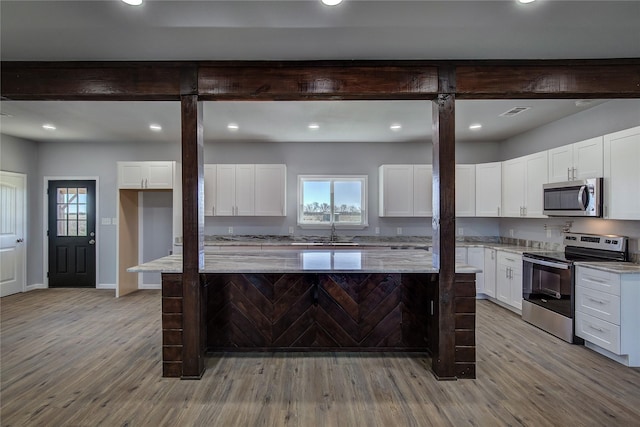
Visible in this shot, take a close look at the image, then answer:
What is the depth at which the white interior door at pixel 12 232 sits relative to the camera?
5.38 meters

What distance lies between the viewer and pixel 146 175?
5.52 meters

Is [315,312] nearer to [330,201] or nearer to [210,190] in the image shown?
[330,201]

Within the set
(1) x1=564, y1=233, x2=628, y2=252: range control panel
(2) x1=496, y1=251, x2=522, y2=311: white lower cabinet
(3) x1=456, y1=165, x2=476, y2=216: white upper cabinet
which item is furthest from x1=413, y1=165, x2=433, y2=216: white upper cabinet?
(1) x1=564, y1=233, x2=628, y2=252: range control panel

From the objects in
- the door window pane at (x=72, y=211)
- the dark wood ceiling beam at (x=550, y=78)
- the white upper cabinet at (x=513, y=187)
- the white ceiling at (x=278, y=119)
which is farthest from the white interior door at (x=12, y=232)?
the white upper cabinet at (x=513, y=187)

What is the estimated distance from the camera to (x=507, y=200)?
515 centimetres

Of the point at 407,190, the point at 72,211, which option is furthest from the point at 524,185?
the point at 72,211

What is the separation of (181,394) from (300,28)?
2.88 meters

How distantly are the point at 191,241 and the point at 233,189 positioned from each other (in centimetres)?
293

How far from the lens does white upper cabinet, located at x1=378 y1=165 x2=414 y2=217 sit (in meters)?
5.61

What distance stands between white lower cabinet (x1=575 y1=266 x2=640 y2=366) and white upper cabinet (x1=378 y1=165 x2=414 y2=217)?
2.69m

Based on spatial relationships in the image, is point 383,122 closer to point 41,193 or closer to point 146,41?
point 146,41

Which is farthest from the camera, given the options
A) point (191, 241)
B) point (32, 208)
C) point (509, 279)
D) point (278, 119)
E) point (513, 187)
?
point (32, 208)

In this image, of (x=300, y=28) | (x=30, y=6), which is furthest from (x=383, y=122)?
(x=30, y=6)

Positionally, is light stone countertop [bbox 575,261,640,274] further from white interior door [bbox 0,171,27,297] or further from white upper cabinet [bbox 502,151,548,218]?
white interior door [bbox 0,171,27,297]
